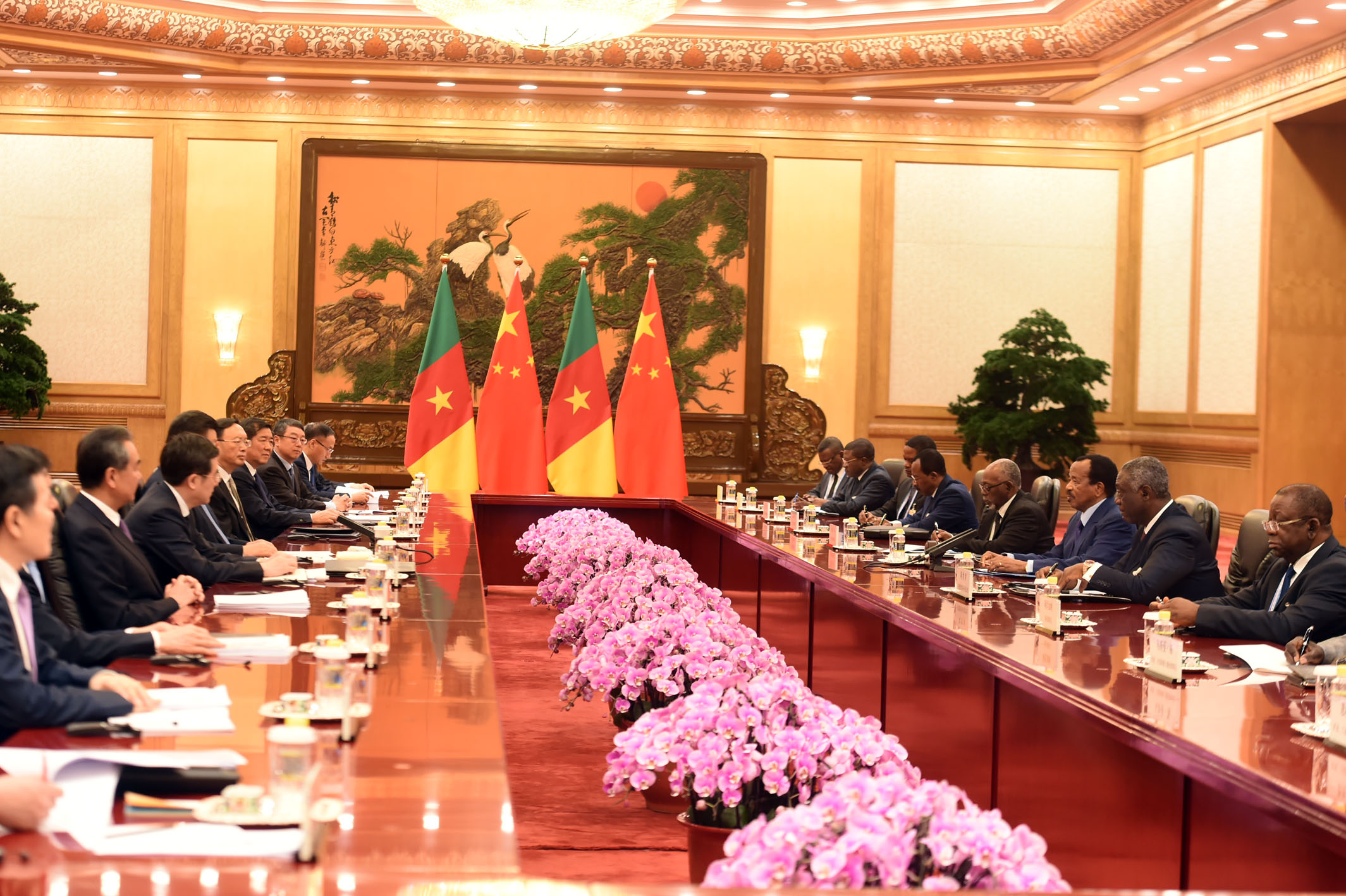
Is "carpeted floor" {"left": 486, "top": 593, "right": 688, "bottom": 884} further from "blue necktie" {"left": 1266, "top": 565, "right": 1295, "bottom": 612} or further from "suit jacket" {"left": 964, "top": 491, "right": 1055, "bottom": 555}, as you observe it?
"suit jacket" {"left": 964, "top": 491, "right": 1055, "bottom": 555}

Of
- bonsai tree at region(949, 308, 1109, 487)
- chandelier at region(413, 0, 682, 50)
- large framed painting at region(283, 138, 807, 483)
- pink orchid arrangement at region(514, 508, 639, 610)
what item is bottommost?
pink orchid arrangement at region(514, 508, 639, 610)

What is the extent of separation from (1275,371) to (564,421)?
5.34m

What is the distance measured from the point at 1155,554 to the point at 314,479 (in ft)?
20.0

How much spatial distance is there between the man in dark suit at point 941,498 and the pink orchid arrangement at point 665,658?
2978mm

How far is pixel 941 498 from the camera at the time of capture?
7.12m

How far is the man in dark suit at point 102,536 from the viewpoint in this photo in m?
3.23

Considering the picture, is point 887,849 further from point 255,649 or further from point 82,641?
point 82,641

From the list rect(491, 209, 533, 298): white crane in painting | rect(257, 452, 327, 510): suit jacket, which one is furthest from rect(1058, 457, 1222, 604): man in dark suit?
rect(491, 209, 533, 298): white crane in painting

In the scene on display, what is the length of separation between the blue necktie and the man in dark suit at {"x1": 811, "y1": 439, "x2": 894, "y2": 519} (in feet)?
14.2

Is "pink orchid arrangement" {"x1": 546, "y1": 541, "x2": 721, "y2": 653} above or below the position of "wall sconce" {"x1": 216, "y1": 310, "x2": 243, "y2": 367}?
below

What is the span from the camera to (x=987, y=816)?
173cm

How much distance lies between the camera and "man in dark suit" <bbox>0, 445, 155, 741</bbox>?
6.86 ft

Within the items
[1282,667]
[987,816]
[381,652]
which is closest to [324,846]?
[987,816]

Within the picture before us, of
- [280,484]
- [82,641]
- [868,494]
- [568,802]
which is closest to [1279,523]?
[568,802]
